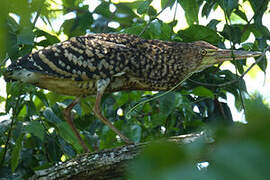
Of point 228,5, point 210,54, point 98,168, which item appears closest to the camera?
point 228,5

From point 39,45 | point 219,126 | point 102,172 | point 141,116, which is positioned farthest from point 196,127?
point 219,126

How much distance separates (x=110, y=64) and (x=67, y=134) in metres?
0.83

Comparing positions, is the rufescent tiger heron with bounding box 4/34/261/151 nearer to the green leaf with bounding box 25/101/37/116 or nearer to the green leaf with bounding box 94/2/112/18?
the green leaf with bounding box 25/101/37/116

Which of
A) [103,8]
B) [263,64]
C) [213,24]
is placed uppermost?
[103,8]

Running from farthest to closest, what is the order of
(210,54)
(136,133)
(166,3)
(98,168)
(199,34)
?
(210,54), (199,34), (136,133), (166,3), (98,168)

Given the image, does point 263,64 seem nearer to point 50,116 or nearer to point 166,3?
point 166,3

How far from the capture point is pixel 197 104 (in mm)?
4312

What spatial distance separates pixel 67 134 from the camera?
428 cm

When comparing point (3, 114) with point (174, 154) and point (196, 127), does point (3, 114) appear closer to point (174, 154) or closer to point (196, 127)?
point (196, 127)

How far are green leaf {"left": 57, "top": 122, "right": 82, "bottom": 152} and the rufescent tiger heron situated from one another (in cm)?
8

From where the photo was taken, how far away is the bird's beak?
13.5 feet

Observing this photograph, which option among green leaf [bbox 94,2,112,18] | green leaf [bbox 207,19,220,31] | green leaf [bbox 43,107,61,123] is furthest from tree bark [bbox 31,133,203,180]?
green leaf [bbox 94,2,112,18]

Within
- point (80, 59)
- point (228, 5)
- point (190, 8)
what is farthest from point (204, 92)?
point (80, 59)

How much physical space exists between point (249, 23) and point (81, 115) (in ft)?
6.85
